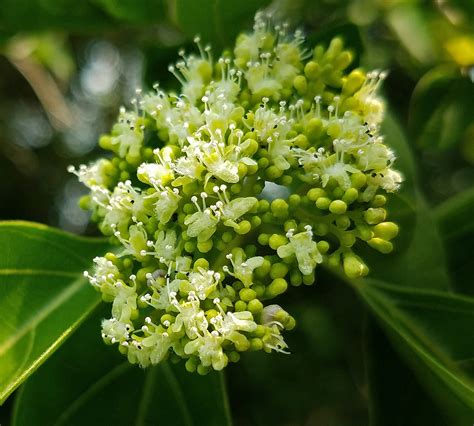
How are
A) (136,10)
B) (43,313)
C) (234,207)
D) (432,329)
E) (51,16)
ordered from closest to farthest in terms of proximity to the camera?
1. (234,207)
2. (43,313)
3. (432,329)
4. (136,10)
5. (51,16)

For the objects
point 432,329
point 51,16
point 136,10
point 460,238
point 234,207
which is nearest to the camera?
point 234,207

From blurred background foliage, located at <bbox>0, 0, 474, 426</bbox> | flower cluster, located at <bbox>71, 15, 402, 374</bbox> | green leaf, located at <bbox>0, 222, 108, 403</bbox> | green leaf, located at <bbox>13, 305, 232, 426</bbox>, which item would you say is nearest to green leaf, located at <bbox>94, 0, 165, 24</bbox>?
blurred background foliage, located at <bbox>0, 0, 474, 426</bbox>

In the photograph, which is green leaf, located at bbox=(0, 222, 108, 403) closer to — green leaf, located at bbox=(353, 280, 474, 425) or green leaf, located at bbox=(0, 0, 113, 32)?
green leaf, located at bbox=(353, 280, 474, 425)

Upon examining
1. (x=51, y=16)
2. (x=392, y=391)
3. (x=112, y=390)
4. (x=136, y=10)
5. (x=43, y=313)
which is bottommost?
(x=392, y=391)

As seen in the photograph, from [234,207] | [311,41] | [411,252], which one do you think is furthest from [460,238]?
[234,207]

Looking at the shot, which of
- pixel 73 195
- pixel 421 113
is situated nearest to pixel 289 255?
pixel 421 113

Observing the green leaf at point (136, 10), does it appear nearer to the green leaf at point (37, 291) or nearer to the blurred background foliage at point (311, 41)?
the blurred background foliage at point (311, 41)

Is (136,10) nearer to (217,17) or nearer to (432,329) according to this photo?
(217,17)
